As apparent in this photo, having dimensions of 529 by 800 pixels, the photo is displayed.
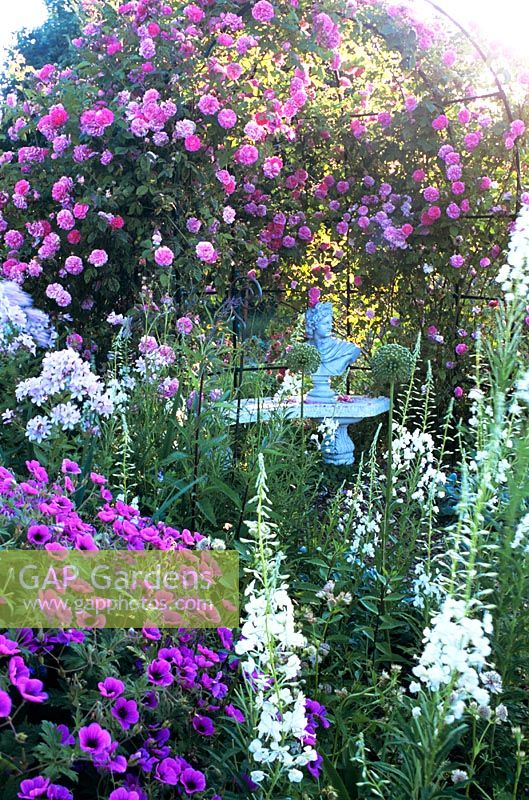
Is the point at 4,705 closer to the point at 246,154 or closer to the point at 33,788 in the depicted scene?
the point at 33,788

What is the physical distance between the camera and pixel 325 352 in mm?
4992

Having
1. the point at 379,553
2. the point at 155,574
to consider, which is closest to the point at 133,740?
the point at 155,574

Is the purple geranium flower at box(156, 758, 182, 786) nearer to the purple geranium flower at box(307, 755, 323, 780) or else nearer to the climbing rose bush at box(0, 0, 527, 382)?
the purple geranium flower at box(307, 755, 323, 780)

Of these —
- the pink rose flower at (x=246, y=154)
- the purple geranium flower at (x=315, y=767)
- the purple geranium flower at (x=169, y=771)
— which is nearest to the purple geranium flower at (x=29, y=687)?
the purple geranium flower at (x=169, y=771)

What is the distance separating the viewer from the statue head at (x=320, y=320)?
501 cm

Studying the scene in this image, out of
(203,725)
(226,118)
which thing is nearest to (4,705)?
(203,725)

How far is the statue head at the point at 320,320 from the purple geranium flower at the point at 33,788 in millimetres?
4113

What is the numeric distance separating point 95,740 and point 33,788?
101mm

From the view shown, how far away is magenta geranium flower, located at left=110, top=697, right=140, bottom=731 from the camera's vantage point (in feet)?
3.92

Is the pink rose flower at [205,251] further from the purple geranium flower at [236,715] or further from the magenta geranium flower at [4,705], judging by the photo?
the magenta geranium flower at [4,705]

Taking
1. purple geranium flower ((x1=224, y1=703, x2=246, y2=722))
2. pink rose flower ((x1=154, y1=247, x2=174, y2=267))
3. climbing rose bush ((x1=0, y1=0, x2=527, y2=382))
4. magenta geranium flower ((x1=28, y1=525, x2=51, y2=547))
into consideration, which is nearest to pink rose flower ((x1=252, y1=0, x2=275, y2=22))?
climbing rose bush ((x1=0, y1=0, x2=527, y2=382))

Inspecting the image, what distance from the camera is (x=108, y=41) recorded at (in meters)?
4.41

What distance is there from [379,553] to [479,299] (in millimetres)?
3347

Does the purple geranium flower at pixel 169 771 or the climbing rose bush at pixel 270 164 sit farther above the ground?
the climbing rose bush at pixel 270 164
